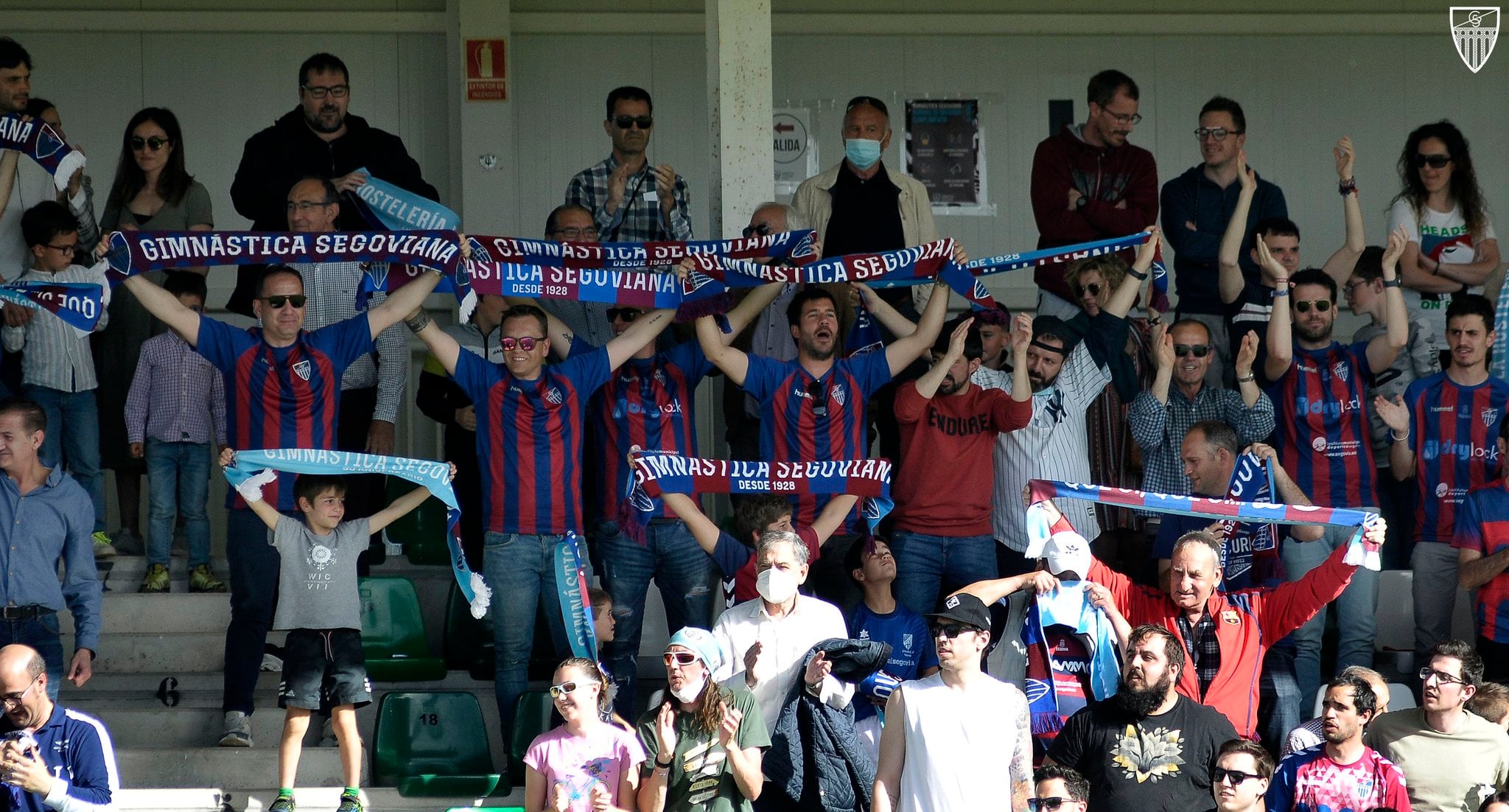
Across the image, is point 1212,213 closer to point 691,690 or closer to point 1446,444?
point 1446,444

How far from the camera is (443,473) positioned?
7.76 m

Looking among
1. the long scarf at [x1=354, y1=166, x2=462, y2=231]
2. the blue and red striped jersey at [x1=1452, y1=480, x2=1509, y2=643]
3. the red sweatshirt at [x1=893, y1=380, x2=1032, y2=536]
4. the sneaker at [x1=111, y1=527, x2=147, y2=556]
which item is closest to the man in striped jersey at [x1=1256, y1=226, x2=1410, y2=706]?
the blue and red striped jersey at [x1=1452, y1=480, x2=1509, y2=643]

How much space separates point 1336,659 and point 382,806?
4.28 m

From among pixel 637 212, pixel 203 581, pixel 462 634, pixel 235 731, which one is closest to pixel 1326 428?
pixel 637 212

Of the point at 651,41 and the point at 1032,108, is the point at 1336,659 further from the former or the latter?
the point at 651,41

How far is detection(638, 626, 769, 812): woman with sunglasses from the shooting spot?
6480 millimetres

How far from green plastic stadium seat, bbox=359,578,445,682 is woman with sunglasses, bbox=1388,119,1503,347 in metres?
5.42

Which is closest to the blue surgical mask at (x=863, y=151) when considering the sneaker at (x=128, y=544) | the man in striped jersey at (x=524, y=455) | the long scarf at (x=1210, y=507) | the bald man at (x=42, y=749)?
the man in striped jersey at (x=524, y=455)

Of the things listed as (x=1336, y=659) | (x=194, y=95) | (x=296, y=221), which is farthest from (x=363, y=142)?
(x=1336, y=659)

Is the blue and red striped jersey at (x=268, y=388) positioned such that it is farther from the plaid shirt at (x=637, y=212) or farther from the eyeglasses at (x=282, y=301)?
the plaid shirt at (x=637, y=212)

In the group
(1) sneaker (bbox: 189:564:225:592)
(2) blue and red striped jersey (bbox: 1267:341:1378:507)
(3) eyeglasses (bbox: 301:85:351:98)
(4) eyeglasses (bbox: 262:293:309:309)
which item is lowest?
(1) sneaker (bbox: 189:564:225:592)

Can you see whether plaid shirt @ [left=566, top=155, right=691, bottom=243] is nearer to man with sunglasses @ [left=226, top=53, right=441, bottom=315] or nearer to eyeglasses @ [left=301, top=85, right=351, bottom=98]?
man with sunglasses @ [left=226, top=53, right=441, bottom=315]

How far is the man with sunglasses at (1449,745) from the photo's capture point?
280 inches

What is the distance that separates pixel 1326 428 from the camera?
8688mm
